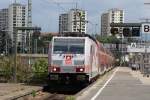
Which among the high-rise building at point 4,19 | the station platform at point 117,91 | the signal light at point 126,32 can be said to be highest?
the high-rise building at point 4,19

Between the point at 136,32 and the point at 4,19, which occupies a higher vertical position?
the point at 4,19

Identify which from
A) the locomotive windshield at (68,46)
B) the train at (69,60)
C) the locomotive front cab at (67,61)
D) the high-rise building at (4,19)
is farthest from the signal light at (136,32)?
the high-rise building at (4,19)

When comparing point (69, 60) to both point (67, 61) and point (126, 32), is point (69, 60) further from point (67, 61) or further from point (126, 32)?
point (126, 32)

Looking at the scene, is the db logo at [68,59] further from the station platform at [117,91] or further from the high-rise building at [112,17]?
the high-rise building at [112,17]

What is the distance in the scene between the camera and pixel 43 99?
2420 cm

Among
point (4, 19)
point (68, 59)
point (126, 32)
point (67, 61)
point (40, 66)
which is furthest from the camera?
point (4, 19)

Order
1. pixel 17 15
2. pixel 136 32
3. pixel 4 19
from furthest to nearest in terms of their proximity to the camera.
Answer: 1. pixel 4 19
2. pixel 17 15
3. pixel 136 32

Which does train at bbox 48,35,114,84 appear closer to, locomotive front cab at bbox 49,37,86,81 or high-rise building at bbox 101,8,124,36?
locomotive front cab at bbox 49,37,86,81

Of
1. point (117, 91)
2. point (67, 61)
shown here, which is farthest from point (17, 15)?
point (117, 91)

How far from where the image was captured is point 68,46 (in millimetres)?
30469

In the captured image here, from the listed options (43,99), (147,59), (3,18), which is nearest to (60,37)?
(43,99)

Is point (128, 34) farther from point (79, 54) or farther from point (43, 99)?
point (43, 99)

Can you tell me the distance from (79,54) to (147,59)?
3476 cm

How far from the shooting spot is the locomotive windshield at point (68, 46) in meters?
30.3
